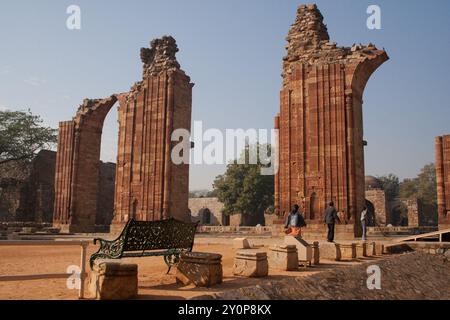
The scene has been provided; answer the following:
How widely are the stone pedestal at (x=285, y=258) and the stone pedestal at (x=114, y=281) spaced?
322 cm

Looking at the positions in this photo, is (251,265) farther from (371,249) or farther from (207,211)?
(207,211)

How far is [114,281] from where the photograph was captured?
3.96m

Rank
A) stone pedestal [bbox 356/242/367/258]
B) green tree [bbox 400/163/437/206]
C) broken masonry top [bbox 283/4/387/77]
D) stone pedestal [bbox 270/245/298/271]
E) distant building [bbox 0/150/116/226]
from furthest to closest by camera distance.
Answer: green tree [bbox 400/163/437/206], distant building [bbox 0/150/116/226], broken masonry top [bbox 283/4/387/77], stone pedestal [bbox 356/242/367/258], stone pedestal [bbox 270/245/298/271]

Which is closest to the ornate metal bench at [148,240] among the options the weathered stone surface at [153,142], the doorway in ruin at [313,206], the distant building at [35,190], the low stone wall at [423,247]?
the low stone wall at [423,247]

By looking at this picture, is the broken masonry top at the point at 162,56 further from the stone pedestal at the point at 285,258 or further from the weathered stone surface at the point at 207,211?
the weathered stone surface at the point at 207,211

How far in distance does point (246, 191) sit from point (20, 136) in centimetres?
2109

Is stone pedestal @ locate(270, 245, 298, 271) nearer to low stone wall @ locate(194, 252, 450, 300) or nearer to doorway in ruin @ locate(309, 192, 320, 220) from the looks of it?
low stone wall @ locate(194, 252, 450, 300)

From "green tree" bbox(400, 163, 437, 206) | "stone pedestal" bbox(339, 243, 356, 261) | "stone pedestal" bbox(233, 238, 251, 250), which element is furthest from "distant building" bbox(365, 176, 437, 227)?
"stone pedestal" bbox(339, 243, 356, 261)

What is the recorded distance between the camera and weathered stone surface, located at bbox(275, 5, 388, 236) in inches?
580

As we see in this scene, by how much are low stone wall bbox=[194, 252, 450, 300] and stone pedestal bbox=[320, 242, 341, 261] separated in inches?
Result: 49.1

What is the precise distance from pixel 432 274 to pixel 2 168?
112 ft

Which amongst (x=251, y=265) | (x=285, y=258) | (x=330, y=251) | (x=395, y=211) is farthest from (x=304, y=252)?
(x=395, y=211)
